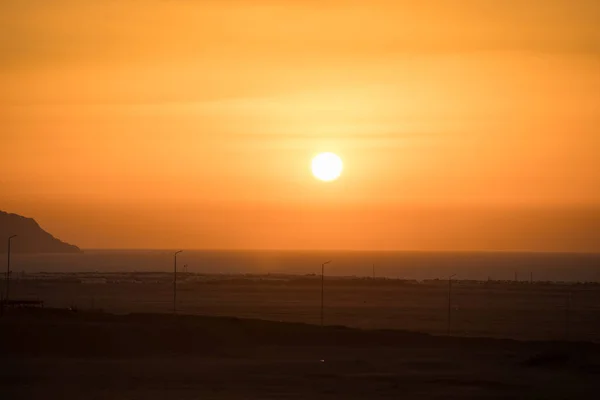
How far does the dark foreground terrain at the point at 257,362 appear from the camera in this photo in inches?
1116

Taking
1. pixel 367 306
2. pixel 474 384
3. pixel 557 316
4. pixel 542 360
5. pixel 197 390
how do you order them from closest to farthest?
pixel 197 390 → pixel 474 384 → pixel 542 360 → pixel 557 316 → pixel 367 306

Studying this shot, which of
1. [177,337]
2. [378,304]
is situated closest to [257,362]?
[177,337]

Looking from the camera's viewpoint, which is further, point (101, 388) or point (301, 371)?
point (301, 371)

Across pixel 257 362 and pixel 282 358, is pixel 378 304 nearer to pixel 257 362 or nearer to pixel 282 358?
pixel 282 358

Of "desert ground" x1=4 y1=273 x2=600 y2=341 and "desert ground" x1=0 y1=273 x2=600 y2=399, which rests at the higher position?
"desert ground" x1=4 y1=273 x2=600 y2=341

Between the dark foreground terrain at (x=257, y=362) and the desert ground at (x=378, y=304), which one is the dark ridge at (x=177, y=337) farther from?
the desert ground at (x=378, y=304)

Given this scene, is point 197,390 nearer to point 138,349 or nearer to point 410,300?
point 138,349

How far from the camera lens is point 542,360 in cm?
3544

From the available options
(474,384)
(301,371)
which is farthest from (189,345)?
(474,384)

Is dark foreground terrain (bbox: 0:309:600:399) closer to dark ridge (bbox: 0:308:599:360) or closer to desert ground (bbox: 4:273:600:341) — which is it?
dark ridge (bbox: 0:308:599:360)

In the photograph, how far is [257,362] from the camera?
35031 mm

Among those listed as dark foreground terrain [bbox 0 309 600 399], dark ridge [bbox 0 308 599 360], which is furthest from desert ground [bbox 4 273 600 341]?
dark foreground terrain [bbox 0 309 600 399]

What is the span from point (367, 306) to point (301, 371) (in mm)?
47744

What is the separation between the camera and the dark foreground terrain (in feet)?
93.0
